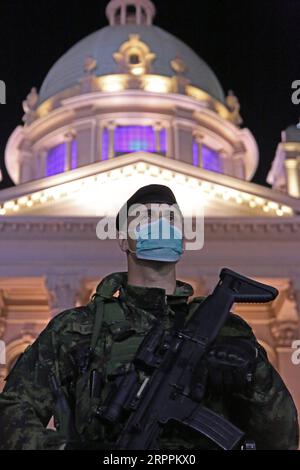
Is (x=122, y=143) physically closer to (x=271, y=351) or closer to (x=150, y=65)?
(x=150, y=65)

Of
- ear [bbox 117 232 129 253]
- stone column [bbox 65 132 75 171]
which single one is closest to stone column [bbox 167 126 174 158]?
stone column [bbox 65 132 75 171]

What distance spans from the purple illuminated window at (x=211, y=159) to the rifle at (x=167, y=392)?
1415 inches

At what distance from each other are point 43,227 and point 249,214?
6010mm

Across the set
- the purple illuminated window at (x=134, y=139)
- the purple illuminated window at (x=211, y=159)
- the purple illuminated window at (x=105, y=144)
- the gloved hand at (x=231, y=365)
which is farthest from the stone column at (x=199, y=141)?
the gloved hand at (x=231, y=365)

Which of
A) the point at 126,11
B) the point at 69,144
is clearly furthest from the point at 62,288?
the point at 126,11

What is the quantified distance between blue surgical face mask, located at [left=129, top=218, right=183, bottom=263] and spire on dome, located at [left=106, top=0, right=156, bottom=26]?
45.3 metres

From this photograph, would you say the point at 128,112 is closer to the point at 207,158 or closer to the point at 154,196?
the point at 207,158

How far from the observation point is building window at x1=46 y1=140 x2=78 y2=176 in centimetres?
3741

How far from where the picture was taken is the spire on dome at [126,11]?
4750 cm

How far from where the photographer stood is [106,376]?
3045 mm

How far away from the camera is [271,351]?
27.3 meters

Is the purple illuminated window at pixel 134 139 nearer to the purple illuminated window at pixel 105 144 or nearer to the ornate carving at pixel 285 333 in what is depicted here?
the purple illuminated window at pixel 105 144

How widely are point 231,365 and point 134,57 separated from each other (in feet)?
131

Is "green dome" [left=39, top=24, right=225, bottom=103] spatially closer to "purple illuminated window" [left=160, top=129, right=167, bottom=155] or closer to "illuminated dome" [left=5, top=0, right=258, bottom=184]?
"illuminated dome" [left=5, top=0, right=258, bottom=184]
